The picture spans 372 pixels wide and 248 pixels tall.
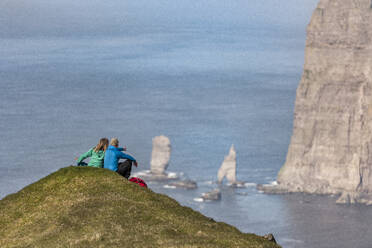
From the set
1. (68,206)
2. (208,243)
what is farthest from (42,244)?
(208,243)

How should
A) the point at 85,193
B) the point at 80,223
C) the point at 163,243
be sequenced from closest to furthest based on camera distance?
1. the point at 163,243
2. the point at 80,223
3. the point at 85,193

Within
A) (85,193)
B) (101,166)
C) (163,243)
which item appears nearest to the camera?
(163,243)

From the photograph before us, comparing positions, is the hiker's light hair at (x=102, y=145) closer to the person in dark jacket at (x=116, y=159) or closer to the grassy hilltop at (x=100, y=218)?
the person in dark jacket at (x=116, y=159)

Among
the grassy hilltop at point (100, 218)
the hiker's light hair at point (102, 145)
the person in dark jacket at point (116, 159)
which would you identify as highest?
the hiker's light hair at point (102, 145)

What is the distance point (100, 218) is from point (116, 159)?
247 inches

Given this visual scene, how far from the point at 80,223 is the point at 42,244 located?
2.74 m

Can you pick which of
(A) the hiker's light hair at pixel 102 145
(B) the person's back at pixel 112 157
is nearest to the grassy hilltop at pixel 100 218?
(B) the person's back at pixel 112 157

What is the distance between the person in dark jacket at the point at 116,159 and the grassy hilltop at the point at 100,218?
72cm

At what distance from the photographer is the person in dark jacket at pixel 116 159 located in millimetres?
49281

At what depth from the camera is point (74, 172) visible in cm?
5016

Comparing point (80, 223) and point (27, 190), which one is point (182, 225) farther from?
point (27, 190)

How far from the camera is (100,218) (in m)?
44.2

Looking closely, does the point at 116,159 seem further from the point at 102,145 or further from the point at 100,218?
the point at 100,218

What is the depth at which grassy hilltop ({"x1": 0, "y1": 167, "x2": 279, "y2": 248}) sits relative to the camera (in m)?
41.5
